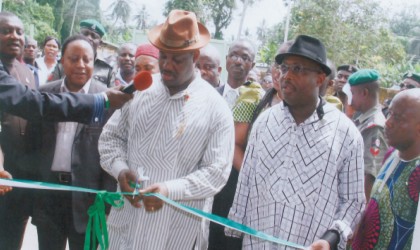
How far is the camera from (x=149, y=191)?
2566 mm

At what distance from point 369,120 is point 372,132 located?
21 centimetres

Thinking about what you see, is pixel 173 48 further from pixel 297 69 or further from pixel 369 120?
pixel 369 120

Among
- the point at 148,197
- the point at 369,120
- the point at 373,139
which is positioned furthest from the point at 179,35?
the point at 369,120

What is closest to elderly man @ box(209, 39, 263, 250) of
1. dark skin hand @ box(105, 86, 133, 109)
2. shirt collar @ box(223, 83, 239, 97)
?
shirt collar @ box(223, 83, 239, 97)

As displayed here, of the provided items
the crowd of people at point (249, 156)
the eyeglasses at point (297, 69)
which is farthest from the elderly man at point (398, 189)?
the eyeglasses at point (297, 69)

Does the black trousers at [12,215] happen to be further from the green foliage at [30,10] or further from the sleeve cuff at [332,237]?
the sleeve cuff at [332,237]

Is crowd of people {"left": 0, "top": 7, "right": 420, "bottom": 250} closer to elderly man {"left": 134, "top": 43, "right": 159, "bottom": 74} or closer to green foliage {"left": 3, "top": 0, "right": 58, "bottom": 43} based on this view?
elderly man {"left": 134, "top": 43, "right": 159, "bottom": 74}

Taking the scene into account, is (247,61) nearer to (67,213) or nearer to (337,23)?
(67,213)

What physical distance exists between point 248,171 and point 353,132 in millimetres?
613

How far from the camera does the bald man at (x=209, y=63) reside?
184 inches

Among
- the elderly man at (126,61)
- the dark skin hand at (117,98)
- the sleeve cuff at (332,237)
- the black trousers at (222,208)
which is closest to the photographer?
the sleeve cuff at (332,237)

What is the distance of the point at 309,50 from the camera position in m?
2.69

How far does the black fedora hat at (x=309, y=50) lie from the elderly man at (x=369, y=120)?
4.13 ft

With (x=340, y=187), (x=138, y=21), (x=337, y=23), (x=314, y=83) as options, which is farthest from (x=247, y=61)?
(x=337, y=23)
